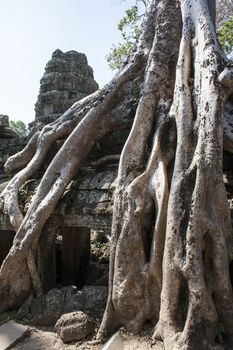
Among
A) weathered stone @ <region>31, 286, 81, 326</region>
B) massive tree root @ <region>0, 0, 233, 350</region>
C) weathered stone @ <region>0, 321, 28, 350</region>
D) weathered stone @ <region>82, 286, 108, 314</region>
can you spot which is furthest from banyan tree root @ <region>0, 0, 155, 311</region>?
weathered stone @ <region>82, 286, 108, 314</region>

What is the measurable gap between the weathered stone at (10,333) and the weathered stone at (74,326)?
36cm

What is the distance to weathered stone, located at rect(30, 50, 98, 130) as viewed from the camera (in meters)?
7.39

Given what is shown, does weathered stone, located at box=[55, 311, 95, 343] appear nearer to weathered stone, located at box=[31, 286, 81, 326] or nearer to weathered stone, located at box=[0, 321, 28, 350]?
weathered stone, located at box=[31, 286, 81, 326]

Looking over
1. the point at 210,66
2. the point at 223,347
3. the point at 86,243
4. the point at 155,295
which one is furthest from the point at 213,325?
the point at 86,243

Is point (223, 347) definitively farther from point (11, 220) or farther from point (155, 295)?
point (11, 220)

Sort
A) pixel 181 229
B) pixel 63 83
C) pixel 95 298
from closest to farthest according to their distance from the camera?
pixel 181 229
pixel 95 298
pixel 63 83

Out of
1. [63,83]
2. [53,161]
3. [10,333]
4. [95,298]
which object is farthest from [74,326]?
[63,83]

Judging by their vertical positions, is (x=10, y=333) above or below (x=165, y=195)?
below

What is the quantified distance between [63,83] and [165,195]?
18.6ft

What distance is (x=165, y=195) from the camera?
273 cm

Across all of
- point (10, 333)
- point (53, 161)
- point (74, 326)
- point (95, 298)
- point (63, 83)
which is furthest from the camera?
point (63, 83)

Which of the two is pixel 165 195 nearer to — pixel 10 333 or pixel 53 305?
pixel 53 305

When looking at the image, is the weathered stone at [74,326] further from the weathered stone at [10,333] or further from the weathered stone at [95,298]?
the weathered stone at [10,333]

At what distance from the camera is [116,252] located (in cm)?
273
